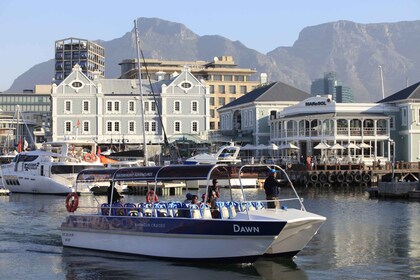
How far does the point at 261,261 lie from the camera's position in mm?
24547

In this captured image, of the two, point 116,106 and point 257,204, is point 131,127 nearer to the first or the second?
point 116,106

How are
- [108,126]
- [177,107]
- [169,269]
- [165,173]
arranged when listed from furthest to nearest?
[177,107], [108,126], [165,173], [169,269]

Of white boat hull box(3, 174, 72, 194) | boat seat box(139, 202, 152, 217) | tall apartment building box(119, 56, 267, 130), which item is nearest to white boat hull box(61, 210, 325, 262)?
boat seat box(139, 202, 152, 217)

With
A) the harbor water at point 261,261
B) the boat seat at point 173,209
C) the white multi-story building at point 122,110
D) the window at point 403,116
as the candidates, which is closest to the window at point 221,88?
the white multi-story building at point 122,110

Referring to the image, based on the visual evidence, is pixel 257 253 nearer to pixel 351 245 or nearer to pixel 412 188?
pixel 351 245

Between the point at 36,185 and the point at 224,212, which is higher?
the point at 224,212

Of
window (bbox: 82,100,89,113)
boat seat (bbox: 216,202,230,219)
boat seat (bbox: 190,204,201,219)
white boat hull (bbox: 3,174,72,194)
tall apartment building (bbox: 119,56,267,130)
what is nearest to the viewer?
boat seat (bbox: 216,202,230,219)

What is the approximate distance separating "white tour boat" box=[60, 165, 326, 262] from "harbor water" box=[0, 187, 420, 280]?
40cm

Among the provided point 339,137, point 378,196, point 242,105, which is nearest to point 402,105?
point 339,137

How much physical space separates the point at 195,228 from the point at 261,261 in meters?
2.46

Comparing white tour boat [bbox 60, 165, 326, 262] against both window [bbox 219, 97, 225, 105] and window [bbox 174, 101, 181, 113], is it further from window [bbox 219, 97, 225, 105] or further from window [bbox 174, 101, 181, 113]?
window [bbox 219, 97, 225, 105]

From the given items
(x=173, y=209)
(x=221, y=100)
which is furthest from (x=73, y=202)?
(x=221, y=100)

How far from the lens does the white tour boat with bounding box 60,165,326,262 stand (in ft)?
77.2

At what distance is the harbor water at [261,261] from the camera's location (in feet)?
76.1
